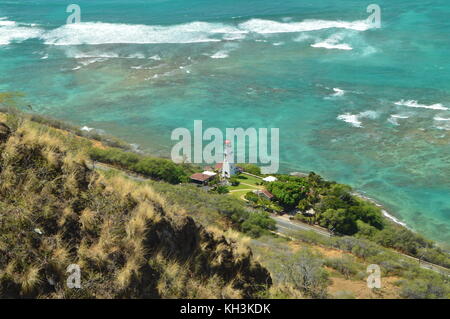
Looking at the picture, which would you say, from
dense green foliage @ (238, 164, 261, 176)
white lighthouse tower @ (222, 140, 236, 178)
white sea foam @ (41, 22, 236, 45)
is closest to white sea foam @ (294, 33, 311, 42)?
white sea foam @ (41, 22, 236, 45)

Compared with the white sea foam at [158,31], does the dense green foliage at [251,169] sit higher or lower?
lower

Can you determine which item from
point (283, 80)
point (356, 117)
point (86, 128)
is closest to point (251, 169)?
point (356, 117)

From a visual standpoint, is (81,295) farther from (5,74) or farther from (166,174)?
(5,74)

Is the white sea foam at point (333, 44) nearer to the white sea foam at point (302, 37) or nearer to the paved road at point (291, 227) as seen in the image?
the white sea foam at point (302, 37)

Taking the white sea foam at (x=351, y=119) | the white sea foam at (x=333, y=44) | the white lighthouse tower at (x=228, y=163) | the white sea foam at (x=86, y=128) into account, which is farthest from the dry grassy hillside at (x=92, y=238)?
the white sea foam at (x=333, y=44)

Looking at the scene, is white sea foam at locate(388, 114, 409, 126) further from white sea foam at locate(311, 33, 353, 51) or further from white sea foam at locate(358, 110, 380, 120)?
white sea foam at locate(311, 33, 353, 51)
